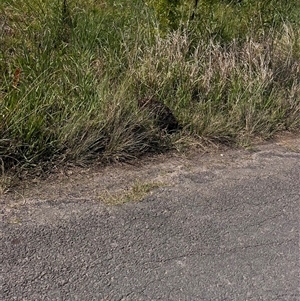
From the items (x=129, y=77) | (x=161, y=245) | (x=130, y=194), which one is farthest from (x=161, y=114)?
(x=161, y=245)

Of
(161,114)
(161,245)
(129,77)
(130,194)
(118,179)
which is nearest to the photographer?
(161,245)

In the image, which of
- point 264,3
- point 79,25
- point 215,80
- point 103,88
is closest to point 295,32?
point 264,3

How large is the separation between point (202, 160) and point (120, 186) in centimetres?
91

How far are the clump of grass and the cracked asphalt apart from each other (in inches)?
1.8

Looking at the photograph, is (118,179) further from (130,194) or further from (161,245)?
(161,245)

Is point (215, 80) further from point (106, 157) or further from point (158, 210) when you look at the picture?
point (158, 210)

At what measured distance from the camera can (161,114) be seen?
4176mm

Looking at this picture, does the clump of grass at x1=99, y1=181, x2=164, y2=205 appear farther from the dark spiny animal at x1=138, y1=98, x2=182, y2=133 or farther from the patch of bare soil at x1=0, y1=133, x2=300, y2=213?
the dark spiny animal at x1=138, y1=98, x2=182, y2=133

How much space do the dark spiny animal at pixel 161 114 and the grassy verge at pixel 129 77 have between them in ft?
0.29

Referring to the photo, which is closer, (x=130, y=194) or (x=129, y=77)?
(x=130, y=194)

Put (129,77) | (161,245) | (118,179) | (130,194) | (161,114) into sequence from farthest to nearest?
(129,77) < (161,114) < (118,179) < (130,194) < (161,245)

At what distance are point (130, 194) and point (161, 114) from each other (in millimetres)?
1128

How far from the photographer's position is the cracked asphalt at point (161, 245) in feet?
8.27

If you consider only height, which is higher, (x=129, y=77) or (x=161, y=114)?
(x=129, y=77)
